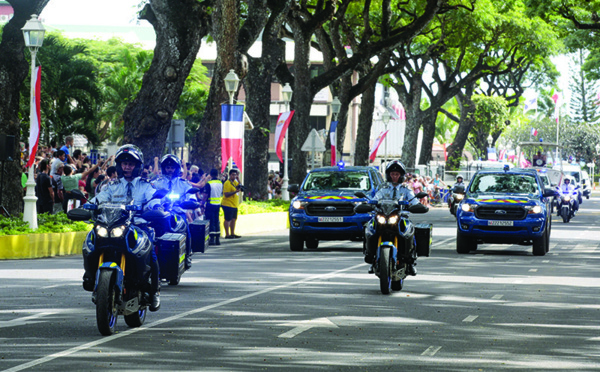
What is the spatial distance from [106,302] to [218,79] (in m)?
20.0

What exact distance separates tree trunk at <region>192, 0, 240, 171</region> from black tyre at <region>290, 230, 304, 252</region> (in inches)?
293

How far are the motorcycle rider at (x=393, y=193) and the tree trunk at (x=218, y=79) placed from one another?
15.0 metres

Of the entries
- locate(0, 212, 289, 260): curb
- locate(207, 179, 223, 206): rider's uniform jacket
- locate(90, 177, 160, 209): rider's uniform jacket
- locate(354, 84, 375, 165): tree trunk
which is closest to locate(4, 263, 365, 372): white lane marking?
locate(90, 177, 160, 209): rider's uniform jacket

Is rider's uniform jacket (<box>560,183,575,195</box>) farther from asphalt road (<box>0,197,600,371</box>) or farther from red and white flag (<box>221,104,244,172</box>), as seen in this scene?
asphalt road (<box>0,197,600,371</box>)

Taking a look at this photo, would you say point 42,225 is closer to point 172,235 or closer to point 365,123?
point 172,235

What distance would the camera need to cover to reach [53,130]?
48094 millimetres

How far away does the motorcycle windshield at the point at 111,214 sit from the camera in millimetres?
9492

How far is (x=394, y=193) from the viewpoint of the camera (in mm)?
13719

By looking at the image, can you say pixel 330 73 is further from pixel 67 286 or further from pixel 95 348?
pixel 95 348

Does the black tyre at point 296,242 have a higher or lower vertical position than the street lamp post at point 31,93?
lower

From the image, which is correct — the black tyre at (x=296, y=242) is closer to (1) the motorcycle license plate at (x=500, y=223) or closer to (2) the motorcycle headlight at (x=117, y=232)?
(1) the motorcycle license plate at (x=500, y=223)

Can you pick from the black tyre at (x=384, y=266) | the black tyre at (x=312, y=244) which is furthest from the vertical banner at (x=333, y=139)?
the black tyre at (x=384, y=266)

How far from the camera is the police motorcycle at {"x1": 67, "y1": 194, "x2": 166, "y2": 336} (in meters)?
9.27

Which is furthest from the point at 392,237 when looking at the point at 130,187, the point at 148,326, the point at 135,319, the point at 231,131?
the point at 231,131
